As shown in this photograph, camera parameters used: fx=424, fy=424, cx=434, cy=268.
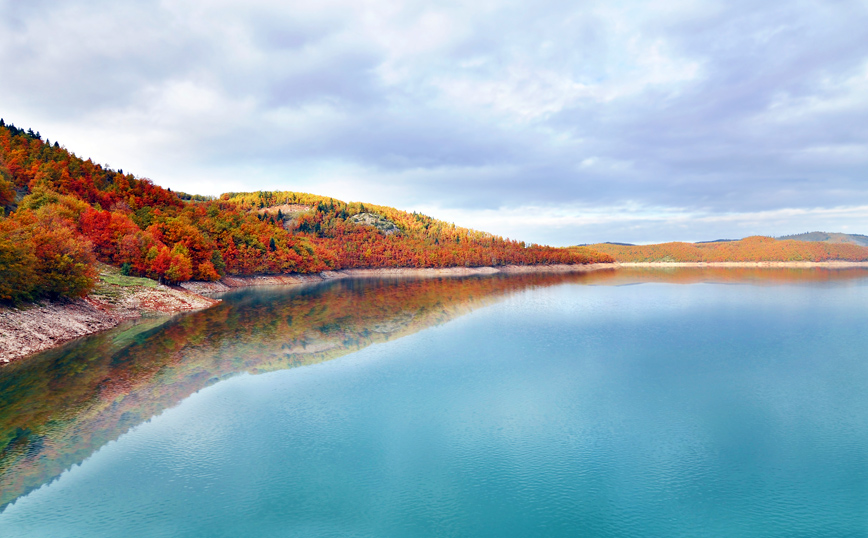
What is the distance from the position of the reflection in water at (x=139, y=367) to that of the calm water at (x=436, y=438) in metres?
0.21

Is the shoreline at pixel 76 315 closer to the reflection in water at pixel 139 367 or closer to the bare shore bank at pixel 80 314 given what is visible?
the bare shore bank at pixel 80 314

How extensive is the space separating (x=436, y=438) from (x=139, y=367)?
2710 cm

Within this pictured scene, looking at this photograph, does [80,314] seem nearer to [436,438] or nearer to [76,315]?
[76,315]

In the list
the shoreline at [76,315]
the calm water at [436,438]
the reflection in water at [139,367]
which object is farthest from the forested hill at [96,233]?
the calm water at [436,438]

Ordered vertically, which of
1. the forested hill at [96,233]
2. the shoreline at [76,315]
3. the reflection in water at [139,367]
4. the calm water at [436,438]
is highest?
the forested hill at [96,233]

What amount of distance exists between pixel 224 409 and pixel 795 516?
27886 millimetres

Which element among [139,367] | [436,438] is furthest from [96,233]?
[436,438]

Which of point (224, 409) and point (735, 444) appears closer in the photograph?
point (735, 444)

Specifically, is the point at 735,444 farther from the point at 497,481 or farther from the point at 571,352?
the point at 571,352

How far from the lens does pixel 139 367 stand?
34.4 metres

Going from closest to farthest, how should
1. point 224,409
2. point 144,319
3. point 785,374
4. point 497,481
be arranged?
point 497,481, point 224,409, point 785,374, point 144,319

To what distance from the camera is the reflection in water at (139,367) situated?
68.7 feet

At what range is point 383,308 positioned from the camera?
74.8 meters

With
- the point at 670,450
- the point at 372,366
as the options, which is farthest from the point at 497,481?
the point at 372,366
